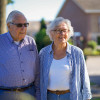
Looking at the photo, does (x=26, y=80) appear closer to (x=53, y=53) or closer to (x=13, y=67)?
(x=13, y=67)

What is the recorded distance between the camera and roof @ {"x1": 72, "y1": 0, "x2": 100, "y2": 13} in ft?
111

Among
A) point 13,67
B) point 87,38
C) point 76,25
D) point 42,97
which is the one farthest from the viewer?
point 76,25

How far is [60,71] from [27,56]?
0.49 m

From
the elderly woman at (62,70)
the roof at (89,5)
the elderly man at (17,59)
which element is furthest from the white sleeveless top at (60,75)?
the roof at (89,5)

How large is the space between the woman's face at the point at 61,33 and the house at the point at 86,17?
3004 centimetres

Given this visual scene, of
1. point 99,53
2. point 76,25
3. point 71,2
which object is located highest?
point 71,2

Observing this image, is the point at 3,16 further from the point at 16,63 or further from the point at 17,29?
the point at 16,63

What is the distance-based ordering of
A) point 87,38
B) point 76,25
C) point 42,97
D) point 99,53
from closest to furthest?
1. point 42,97
2. point 99,53
3. point 87,38
4. point 76,25

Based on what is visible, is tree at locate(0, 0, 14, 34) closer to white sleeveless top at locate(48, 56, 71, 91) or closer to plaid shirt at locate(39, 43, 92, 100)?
plaid shirt at locate(39, 43, 92, 100)

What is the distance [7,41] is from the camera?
3439mm

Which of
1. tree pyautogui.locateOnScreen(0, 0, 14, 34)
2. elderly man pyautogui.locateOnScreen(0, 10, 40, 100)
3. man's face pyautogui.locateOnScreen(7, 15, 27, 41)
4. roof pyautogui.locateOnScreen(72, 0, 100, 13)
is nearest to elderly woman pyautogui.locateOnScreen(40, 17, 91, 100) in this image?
elderly man pyautogui.locateOnScreen(0, 10, 40, 100)

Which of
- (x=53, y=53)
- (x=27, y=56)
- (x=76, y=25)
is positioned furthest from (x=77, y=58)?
(x=76, y=25)

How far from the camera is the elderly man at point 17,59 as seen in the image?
3305 mm

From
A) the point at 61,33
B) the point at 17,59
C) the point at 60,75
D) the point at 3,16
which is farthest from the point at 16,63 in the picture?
the point at 3,16
